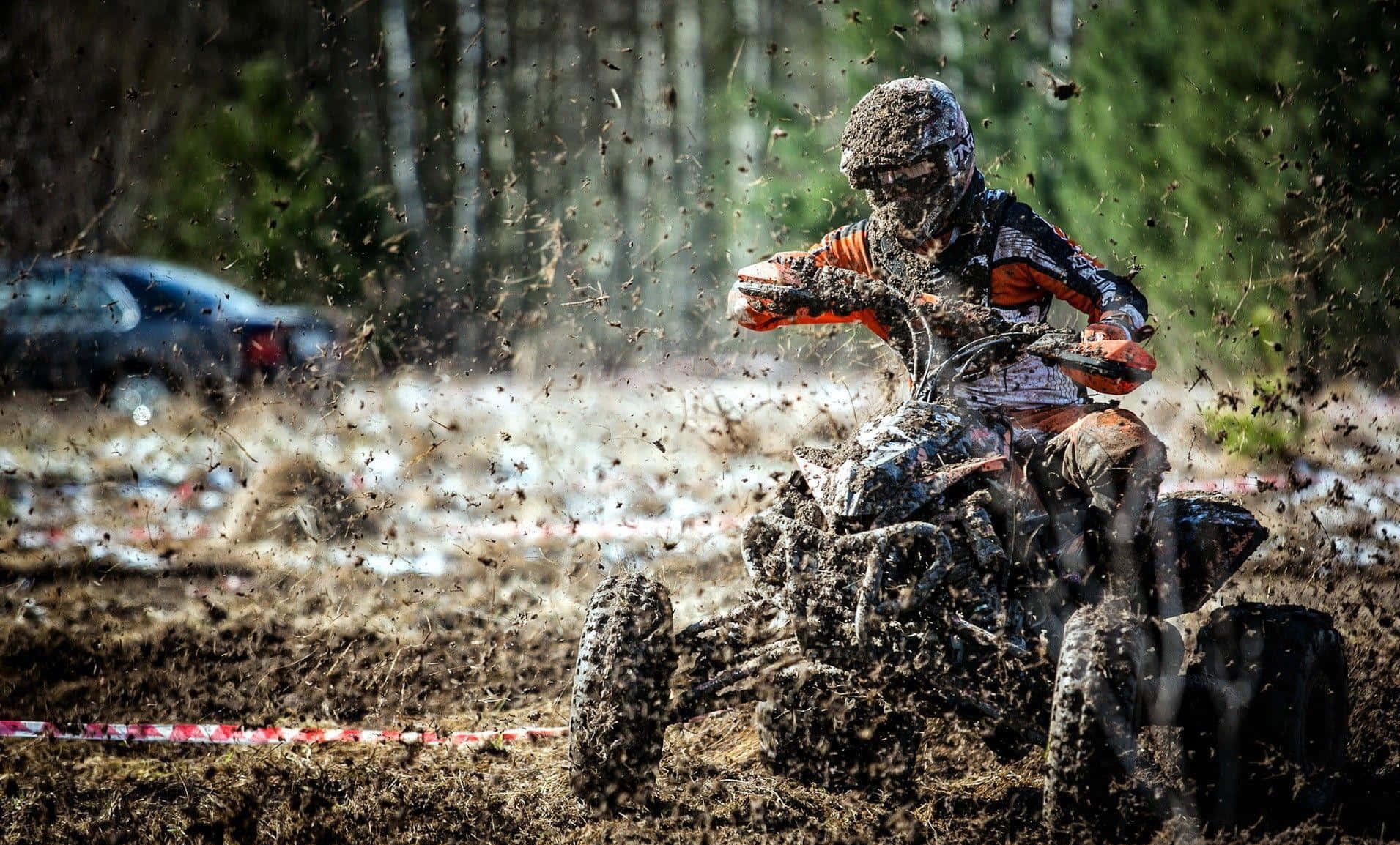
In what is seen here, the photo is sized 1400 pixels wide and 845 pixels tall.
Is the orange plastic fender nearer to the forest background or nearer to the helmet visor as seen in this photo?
the helmet visor

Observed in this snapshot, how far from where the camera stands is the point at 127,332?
12.7 meters

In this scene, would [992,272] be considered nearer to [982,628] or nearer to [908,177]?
[908,177]

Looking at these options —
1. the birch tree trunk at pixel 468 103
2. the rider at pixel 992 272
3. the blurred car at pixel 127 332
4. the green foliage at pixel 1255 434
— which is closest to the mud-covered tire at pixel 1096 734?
the rider at pixel 992 272

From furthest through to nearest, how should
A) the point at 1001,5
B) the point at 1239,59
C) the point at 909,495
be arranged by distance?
the point at 1001,5 < the point at 1239,59 < the point at 909,495

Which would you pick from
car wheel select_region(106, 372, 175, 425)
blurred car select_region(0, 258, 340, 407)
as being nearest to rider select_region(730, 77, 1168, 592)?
blurred car select_region(0, 258, 340, 407)

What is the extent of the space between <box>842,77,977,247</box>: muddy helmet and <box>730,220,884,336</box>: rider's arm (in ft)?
0.97

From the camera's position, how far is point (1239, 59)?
11969 millimetres

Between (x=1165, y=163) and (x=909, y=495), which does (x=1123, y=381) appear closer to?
(x=909, y=495)

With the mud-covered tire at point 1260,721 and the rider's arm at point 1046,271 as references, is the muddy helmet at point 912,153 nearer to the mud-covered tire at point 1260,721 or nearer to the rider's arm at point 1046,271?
the rider's arm at point 1046,271

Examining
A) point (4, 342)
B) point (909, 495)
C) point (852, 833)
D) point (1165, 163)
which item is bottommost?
point (852, 833)

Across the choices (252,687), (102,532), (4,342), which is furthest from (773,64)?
(252,687)

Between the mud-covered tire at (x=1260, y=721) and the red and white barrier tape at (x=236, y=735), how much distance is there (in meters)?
2.57

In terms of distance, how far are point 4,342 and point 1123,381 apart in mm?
12600

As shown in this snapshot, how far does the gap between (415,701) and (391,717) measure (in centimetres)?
23
